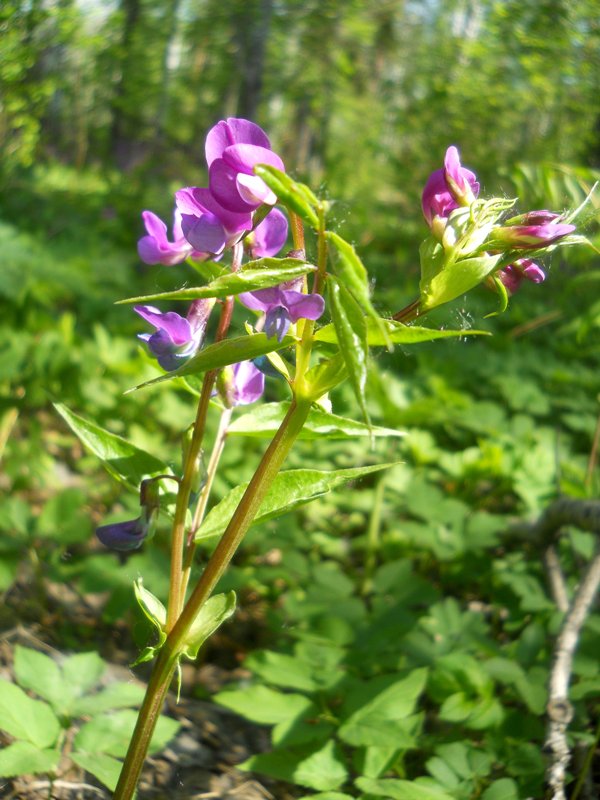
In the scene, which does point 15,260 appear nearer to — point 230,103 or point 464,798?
point 464,798

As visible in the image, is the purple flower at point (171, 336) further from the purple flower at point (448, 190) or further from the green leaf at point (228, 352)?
the purple flower at point (448, 190)

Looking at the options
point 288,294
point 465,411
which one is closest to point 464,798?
point 288,294

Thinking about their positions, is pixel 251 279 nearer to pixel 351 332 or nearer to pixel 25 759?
pixel 351 332

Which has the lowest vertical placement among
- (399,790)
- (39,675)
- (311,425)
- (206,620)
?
(399,790)

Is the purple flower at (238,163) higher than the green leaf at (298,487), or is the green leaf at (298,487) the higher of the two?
the purple flower at (238,163)

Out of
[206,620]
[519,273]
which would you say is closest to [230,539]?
[206,620]

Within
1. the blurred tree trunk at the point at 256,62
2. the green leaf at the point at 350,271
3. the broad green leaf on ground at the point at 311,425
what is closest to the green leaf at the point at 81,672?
the broad green leaf on ground at the point at 311,425

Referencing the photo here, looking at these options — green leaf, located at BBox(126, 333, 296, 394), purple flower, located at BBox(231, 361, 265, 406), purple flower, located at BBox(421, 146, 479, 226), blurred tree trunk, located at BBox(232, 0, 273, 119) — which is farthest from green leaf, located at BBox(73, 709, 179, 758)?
blurred tree trunk, located at BBox(232, 0, 273, 119)
